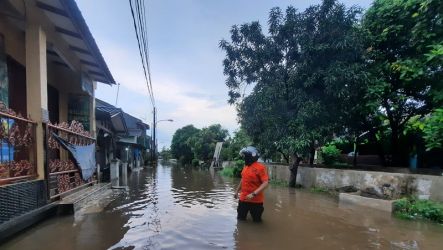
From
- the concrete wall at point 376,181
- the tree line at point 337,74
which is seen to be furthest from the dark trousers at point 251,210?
the tree line at point 337,74

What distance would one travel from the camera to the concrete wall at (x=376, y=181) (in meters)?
9.24

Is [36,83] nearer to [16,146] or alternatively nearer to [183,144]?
[16,146]

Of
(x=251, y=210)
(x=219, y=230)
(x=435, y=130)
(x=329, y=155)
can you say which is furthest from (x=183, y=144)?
(x=219, y=230)

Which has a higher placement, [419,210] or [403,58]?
[403,58]

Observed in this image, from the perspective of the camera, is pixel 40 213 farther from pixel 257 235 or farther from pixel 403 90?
pixel 403 90

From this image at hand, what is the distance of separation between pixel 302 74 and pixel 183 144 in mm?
45100

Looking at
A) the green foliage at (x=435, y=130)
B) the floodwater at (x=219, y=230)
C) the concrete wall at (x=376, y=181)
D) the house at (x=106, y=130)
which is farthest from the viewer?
the house at (x=106, y=130)

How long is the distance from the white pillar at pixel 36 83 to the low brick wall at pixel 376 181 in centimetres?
937

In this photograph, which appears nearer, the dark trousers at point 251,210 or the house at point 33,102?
the house at point 33,102

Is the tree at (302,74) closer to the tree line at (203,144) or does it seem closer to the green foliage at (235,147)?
the green foliage at (235,147)

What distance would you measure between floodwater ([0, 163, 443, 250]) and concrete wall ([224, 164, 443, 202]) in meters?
1.49

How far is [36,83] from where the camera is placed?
23.8 feet

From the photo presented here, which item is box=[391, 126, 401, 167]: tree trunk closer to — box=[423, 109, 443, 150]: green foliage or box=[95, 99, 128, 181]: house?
box=[423, 109, 443, 150]: green foliage

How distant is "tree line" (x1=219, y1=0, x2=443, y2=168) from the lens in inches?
472
